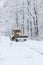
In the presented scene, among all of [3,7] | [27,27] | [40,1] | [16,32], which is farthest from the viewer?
[3,7]

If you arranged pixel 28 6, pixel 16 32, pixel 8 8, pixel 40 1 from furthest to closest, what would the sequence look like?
pixel 8 8 < pixel 28 6 < pixel 40 1 < pixel 16 32

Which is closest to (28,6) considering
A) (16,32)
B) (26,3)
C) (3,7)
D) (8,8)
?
(26,3)

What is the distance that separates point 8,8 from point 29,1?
1552 cm

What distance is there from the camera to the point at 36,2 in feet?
122

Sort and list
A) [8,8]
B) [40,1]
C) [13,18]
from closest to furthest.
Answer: [40,1]
[13,18]
[8,8]

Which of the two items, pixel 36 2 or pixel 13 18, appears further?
pixel 13 18

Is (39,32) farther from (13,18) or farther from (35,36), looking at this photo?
(13,18)

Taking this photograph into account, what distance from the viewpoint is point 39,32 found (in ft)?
114

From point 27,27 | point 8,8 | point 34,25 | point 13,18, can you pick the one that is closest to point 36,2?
point 34,25

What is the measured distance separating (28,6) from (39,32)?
589cm

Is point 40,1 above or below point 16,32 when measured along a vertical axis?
above

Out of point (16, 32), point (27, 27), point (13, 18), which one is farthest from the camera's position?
point (13, 18)

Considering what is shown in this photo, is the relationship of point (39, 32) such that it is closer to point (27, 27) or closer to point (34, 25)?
point (34, 25)

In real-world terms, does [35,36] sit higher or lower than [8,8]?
lower
